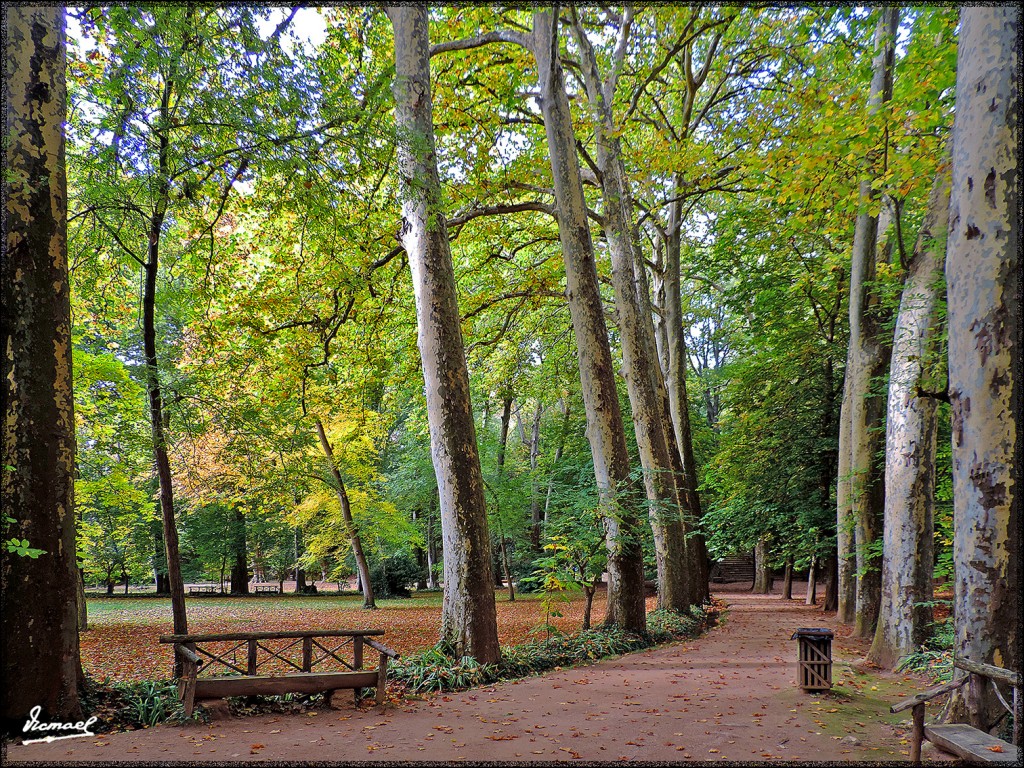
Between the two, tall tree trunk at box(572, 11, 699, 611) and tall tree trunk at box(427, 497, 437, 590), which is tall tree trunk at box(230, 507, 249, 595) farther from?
tall tree trunk at box(572, 11, 699, 611)

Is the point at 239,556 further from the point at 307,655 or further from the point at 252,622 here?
the point at 307,655

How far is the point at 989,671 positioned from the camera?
414cm

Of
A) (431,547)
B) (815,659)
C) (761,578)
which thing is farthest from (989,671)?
(431,547)

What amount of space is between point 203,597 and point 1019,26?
30302 millimetres

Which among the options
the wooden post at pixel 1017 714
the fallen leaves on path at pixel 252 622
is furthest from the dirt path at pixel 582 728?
the fallen leaves on path at pixel 252 622

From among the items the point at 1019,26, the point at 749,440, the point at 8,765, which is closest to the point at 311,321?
the point at 8,765

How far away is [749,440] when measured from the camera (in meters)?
15.8

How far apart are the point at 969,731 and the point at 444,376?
5785mm

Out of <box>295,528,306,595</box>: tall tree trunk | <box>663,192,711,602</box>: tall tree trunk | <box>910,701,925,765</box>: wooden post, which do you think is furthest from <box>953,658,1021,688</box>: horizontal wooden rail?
<box>295,528,306,595</box>: tall tree trunk

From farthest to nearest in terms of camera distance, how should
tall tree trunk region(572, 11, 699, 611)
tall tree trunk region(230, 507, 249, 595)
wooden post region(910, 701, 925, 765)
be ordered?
tall tree trunk region(230, 507, 249, 595) → tall tree trunk region(572, 11, 699, 611) → wooden post region(910, 701, 925, 765)

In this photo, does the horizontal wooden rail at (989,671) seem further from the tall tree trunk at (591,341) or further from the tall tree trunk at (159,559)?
the tall tree trunk at (159,559)

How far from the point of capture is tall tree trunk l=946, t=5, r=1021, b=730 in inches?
171

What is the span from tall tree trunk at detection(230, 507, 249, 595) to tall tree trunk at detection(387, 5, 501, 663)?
21.6m

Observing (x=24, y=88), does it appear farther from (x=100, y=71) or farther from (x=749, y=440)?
(x=749, y=440)
